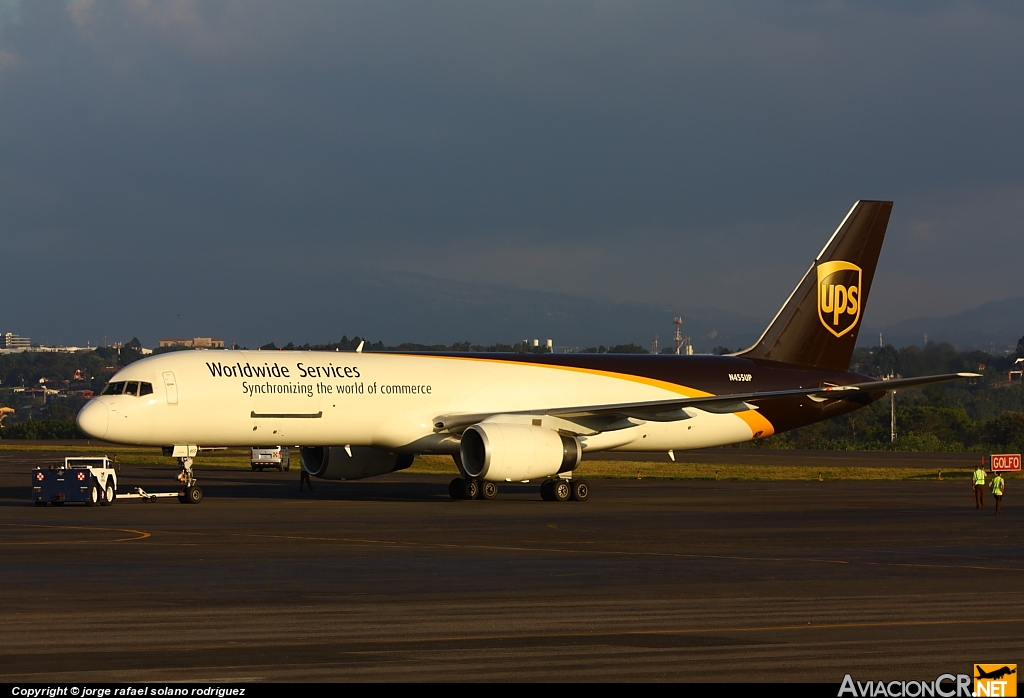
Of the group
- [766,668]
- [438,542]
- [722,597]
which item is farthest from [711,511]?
[766,668]

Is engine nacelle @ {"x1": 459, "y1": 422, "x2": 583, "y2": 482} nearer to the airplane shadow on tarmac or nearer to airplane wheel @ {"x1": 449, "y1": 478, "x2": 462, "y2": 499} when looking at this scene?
airplane wheel @ {"x1": 449, "y1": 478, "x2": 462, "y2": 499}

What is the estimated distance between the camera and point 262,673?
→ 12070 millimetres

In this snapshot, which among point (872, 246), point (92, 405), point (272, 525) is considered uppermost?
point (872, 246)

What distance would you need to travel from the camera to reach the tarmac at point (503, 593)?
1277cm

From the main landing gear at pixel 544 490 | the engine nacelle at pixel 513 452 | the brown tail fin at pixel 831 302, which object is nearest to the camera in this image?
the engine nacelle at pixel 513 452

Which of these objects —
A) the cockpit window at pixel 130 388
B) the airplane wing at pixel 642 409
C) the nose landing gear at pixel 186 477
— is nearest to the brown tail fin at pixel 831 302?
the airplane wing at pixel 642 409

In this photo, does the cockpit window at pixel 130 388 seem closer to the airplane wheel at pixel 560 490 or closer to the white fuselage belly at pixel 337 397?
the white fuselage belly at pixel 337 397

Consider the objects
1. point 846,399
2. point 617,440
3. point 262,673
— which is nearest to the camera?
point 262,673

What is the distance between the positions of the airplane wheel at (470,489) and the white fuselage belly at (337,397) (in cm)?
127

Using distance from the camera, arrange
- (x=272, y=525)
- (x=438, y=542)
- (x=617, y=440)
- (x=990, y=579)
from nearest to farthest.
A: (x=990, y=579) → (x=438, y=542) → (x=272, y=525) → (x=617, y=440)

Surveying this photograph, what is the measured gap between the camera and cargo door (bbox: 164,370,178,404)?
118 feet

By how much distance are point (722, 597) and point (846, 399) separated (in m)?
29.0

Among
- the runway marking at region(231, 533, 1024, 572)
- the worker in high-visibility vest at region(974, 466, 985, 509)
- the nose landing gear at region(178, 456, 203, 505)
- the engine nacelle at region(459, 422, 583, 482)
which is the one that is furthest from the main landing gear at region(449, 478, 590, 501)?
the runway marking at region(231, 533, 1024, 572)

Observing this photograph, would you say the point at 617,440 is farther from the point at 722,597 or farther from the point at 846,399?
the point at 722,597
